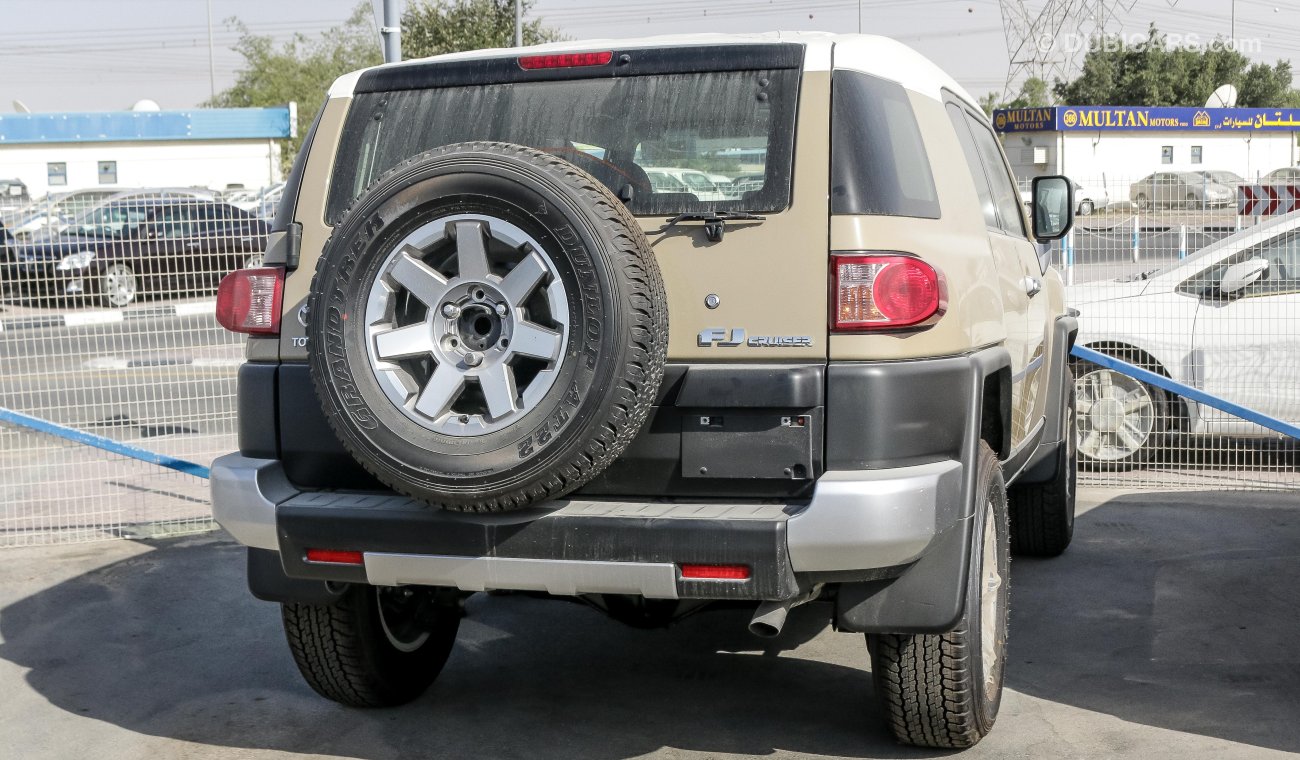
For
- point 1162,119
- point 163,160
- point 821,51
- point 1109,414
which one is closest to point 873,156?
point 821,51

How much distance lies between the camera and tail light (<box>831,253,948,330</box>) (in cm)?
353

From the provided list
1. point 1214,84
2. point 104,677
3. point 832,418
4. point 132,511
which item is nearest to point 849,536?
point 832,418

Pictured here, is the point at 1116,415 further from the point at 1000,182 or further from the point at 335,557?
the point at 335,557

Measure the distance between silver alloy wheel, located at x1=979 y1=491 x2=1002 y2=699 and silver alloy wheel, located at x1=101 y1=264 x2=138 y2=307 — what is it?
6.11 m

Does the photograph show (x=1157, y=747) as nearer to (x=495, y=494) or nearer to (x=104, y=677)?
(x=495, y=494)

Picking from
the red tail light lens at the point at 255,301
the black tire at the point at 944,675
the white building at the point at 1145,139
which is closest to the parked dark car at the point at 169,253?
the red tail light lens at the point at 255,301

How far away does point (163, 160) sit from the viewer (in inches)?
1650

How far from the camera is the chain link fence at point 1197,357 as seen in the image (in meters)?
8.34

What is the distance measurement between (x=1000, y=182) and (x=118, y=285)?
20.0 ft

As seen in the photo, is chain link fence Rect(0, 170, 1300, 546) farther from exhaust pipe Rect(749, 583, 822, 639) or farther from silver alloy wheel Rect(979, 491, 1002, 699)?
exhaust pipe Rect(749, 583, 822, 639)

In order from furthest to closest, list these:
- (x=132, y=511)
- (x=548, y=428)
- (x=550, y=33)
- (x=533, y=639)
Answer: (x=550, y=33) → (x=132, y=511) → (x=533, y=639) → (x=548, y=428)

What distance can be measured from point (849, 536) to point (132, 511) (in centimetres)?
554

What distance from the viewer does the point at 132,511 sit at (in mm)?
7789

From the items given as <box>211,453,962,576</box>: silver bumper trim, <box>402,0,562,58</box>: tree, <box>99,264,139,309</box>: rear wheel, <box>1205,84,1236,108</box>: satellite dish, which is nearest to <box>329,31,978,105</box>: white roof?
<box>211,453,962,576</box>: silver bumper trim
